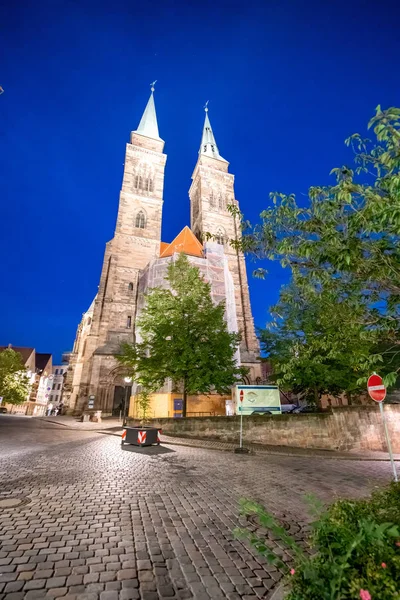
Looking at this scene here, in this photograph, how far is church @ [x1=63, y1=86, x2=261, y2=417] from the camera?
27.2 meters

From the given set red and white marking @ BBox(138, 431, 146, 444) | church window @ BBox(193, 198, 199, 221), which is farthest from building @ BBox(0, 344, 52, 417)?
red and white marking @ BBox(138, 431, 146, 444)

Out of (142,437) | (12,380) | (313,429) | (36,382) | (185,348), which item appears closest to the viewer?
(142,437)

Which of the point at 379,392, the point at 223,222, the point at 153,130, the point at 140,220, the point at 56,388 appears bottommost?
the point at 379,392

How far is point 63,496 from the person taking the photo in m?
5.26

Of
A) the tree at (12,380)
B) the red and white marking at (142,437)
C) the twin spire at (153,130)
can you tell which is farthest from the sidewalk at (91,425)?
the twin spire at (153,130)

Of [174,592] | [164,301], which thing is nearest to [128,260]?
[164,301]

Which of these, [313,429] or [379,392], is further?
[313,429]

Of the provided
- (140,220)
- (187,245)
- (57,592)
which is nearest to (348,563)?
(57,592)

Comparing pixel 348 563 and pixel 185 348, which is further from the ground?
pixel 185 348

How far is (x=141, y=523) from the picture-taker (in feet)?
13.6

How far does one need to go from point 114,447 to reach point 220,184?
1729 inches

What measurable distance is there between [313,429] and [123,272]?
2601cm

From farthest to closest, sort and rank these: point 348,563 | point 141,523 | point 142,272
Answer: point 142,272, point 141,523, point 348,563

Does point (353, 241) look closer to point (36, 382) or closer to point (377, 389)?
point (377, 389)
